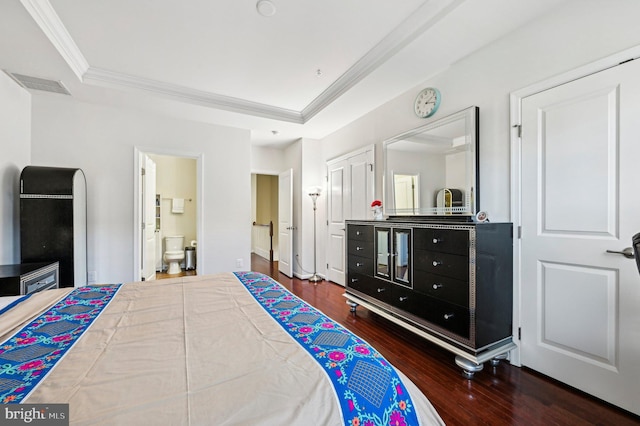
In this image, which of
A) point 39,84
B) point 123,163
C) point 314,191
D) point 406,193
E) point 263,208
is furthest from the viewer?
point 263,208

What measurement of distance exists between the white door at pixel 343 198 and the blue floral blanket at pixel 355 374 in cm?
284

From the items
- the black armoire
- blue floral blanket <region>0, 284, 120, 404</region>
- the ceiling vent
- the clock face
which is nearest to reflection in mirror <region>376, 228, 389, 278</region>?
the clock face

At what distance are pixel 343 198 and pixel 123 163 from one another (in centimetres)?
316

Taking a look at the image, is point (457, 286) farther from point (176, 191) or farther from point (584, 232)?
point (176, 191)

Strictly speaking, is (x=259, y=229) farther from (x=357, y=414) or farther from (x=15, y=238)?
(x=357, y=414)

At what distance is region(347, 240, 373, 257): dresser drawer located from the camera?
3055 mm

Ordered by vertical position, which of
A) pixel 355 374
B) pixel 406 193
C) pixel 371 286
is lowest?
pixel 371 286

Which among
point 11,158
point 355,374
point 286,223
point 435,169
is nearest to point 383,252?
point 435,169

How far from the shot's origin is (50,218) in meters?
2.82

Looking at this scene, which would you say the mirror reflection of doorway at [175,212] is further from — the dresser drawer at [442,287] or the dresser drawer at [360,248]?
the dresser drawer at [442,287]

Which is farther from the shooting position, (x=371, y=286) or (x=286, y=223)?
(x=286, y=223)

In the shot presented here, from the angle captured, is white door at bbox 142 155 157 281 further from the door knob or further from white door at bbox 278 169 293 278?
the door knob

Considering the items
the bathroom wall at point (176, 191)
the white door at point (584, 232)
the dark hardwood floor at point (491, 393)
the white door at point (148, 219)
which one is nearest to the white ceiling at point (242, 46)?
the white door at point (584, 232)

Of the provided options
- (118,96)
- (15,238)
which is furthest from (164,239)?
(118,96)
